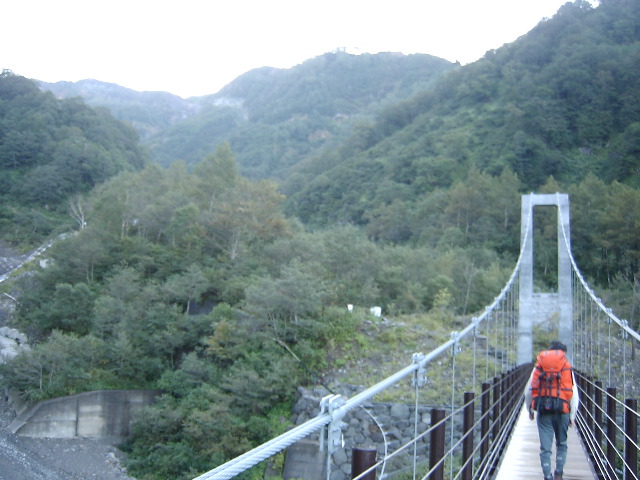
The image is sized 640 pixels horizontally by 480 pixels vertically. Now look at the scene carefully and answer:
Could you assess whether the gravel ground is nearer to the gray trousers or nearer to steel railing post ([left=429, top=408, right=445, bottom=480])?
the gray trousers

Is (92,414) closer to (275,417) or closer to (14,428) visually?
(14,428)

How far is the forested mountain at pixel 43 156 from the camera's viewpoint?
30406 mm

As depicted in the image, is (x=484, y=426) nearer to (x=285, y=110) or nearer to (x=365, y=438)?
(x=365, y=438)

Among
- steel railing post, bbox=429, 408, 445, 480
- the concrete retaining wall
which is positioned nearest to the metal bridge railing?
steel railing post, bbox=429, 408, 445, 480

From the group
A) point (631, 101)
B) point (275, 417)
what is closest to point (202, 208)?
point (275, 417)

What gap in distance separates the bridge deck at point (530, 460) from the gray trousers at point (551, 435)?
0.78 ft

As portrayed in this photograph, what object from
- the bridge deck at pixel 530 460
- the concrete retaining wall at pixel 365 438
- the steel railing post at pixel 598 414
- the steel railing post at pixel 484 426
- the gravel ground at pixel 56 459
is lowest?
the gravel ground at pixel 56 459

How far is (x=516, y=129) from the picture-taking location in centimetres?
3469

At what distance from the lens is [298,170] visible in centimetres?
4866

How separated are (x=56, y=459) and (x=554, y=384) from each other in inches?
466

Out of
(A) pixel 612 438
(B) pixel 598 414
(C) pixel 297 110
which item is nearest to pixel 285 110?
(C) pixel 297 110

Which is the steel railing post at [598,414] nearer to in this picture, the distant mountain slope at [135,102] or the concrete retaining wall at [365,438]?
the concrete retaining wall at [365,438]

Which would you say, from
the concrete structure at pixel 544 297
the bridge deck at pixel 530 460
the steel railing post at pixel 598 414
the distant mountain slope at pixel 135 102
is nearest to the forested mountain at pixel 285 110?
the distant mountain slope at pixel 135 102

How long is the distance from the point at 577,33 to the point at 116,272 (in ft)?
122
